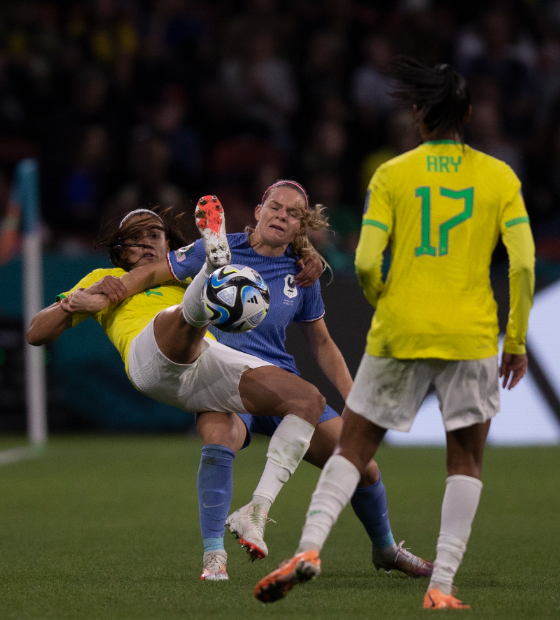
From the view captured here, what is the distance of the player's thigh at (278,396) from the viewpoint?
4.14 metres

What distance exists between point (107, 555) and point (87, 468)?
366 cm

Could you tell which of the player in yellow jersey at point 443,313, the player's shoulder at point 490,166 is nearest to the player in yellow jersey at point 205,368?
the player in yellow jersey at point 443,313

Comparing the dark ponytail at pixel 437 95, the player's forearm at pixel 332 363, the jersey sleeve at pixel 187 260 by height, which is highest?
the dark ponytail at pixel 437 95

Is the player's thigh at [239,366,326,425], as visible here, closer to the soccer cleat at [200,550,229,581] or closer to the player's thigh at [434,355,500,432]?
the soccer cleat at [200,550,229,581]

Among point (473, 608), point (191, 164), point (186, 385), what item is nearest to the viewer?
point (473, 608)

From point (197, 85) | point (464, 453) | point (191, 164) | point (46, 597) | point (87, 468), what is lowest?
point (87, 468)

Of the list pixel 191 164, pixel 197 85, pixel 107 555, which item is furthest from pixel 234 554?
pixel 197 85

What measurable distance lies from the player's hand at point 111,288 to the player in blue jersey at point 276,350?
0.05m

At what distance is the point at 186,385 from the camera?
4.23 metres

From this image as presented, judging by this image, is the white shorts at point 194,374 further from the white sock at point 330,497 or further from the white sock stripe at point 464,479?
the white sock stripe at point 464,479

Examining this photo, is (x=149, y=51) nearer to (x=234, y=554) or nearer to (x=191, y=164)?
(x=191, y=164)

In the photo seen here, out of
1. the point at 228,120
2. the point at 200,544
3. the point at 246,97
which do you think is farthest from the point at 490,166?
the point at 246,97

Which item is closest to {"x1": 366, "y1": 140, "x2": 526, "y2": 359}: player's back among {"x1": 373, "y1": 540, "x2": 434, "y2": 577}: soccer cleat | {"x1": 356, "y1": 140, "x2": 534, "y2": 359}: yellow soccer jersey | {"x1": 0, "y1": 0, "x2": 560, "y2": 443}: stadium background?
{"x1": 356, "y1": 140, "x2": 534, "y2": 359}: yellow soccer jersey

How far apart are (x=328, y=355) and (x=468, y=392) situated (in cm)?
130
